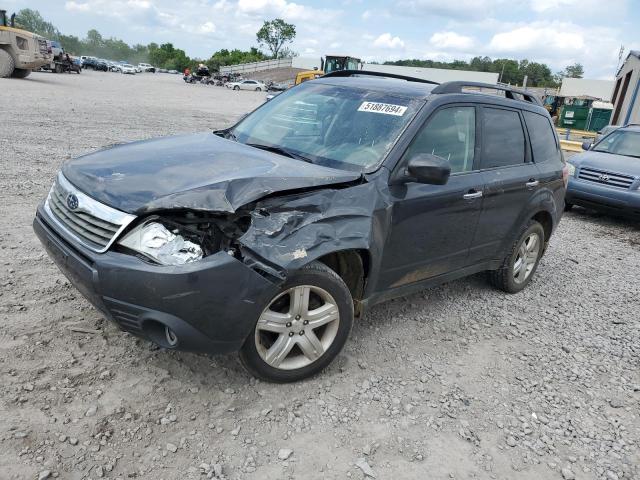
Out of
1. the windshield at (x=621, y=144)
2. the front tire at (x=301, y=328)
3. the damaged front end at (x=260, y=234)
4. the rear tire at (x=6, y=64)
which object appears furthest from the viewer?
the rear tire at (x=6, y=64)

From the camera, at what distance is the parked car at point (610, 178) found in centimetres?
802

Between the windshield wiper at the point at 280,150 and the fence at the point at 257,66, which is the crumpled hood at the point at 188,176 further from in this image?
the fence at the point at 257,66

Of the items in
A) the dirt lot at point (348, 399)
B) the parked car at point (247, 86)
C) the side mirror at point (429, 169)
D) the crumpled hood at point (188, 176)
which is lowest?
the parked car at point (247, 86)

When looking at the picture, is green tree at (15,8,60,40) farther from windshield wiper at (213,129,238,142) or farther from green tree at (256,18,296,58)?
windshield wiper at (213,129,238,142)

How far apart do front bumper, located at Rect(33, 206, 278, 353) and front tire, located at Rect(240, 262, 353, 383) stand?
170 mm

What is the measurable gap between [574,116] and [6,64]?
30.3m

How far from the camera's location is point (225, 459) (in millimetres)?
2525

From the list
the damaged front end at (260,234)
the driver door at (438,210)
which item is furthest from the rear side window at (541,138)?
the damaged front end at (260,234)

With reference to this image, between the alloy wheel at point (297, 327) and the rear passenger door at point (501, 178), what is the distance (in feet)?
5.45

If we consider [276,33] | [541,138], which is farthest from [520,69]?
[541,138]

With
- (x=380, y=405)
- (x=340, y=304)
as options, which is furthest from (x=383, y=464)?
(x=340, y=304)

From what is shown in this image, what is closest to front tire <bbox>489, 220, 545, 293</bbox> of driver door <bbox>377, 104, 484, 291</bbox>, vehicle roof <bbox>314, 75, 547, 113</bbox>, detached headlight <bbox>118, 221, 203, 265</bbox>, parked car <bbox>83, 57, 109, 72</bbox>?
driver door <bbox>377, 104, 484, 291</bbox>

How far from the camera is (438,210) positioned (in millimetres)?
3646

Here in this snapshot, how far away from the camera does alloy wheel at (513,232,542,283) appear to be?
491 centimetres
